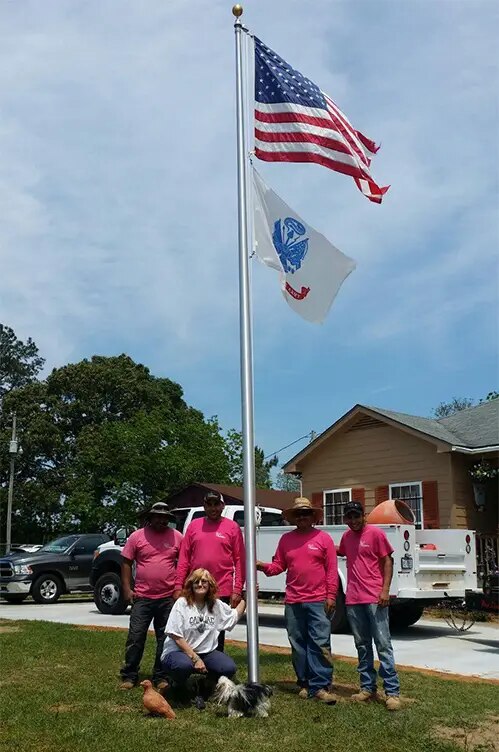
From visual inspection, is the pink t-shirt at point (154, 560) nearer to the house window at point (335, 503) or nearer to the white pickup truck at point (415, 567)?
the white pickup truck at point (415, 567)

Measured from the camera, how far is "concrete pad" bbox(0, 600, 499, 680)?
9.34 m

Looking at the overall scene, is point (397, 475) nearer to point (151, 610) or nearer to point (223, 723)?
point (151, 610)

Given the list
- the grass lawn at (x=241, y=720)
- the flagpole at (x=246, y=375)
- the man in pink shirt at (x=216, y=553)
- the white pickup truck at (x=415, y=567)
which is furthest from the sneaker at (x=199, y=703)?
the white pickup truck at (x=415, y=567)

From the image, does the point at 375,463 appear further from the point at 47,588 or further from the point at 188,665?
the point at 188,665

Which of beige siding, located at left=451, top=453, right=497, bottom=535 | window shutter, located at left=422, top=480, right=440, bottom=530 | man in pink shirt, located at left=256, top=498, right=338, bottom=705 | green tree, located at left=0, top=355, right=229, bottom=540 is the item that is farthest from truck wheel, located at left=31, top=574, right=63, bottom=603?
green tree, located at left=0, top=355, right=229, bottom=540

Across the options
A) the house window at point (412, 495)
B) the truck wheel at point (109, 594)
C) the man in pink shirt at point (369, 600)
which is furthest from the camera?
the house window at point (412, 495)

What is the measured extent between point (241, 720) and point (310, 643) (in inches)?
47.6

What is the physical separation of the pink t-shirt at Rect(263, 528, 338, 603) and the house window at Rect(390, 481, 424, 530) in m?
11.1

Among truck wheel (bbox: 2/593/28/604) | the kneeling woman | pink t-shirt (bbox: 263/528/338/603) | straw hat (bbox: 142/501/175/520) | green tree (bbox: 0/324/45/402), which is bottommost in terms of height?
truck wheel (bbox: 2/593/28/604)

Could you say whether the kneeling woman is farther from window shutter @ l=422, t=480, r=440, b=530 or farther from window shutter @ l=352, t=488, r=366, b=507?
window shutter @ l=352, t=488, r=366, b=507

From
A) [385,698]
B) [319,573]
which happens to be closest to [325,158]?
[319,573]

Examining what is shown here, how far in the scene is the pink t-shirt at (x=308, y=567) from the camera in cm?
711

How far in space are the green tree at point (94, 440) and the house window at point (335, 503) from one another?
17.3m

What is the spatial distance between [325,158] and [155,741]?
17.8 feet
